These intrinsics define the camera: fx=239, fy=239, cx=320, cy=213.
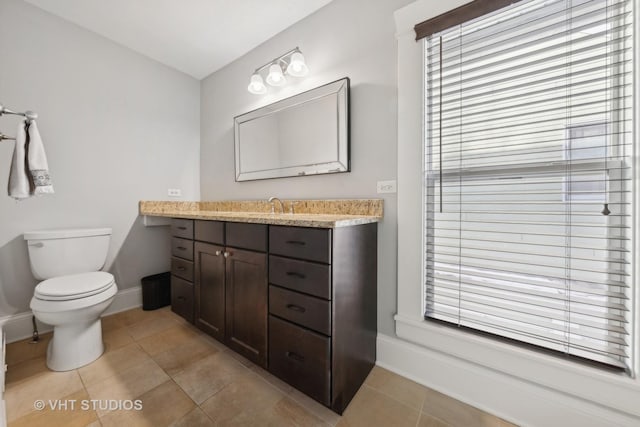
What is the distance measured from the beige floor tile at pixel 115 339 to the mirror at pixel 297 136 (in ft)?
4.88

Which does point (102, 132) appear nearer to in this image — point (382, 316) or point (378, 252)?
point (378, 252)

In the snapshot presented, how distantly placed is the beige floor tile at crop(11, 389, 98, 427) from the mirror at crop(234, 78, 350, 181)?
1683 millimetres

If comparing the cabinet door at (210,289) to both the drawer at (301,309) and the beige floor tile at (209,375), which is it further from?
the drawer at (301,309)

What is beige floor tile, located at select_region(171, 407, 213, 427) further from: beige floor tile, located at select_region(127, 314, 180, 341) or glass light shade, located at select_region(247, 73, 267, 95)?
glass light shade, located at select_region(247, 73, 267, 95)

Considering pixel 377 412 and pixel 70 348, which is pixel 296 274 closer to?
pixel 377 412

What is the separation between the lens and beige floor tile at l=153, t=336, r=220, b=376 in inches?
56.1

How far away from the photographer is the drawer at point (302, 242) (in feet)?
3.49

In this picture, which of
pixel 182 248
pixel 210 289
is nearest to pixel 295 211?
pixel 210 289

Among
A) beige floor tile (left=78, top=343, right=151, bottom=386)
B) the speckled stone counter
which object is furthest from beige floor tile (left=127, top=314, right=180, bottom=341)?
the speckled stone counter

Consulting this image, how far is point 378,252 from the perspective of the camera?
58.0 inches

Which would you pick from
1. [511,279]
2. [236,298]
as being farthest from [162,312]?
[511,279]

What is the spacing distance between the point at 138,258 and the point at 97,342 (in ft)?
3.02

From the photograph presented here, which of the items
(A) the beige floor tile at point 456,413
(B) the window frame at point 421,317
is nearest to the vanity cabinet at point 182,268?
(B) the window frame at point 421,317

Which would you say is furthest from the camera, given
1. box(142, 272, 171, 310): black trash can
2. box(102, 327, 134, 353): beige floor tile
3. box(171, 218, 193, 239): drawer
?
box(142, 272, 171, 310): black trash can
